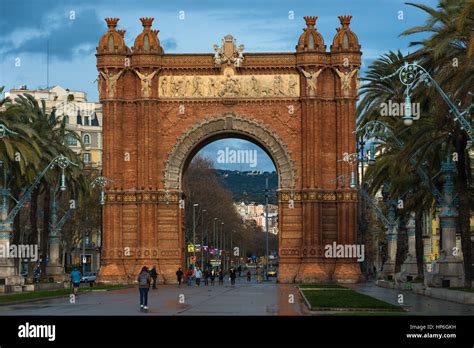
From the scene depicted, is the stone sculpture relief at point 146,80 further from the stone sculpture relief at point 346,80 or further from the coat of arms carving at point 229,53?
the stone sculpture relief at point 346,80

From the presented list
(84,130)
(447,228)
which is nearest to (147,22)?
(447,228)

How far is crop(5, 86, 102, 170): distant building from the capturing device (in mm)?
130250

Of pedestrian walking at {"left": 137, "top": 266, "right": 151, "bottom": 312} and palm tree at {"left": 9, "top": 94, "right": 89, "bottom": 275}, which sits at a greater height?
palm tree at {"left": 9, "top": 94, "right": 89, "bottom": 275}

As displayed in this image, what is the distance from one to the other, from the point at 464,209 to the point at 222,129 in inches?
1144

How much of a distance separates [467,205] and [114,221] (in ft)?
105

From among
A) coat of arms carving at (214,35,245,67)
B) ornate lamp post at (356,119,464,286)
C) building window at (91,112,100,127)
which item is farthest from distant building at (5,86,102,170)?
ornate lamp post at (356,119,464,286)

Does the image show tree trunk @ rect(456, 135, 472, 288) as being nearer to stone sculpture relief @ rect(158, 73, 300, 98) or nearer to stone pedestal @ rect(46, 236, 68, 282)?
stone sculpture relief @ rect(158, 73, 300, 98)

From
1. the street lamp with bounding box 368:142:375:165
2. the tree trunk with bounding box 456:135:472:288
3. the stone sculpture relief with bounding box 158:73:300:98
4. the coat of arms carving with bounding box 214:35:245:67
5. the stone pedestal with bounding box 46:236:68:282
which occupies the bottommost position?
the stone pedestal with bounding box 46:236:68:282

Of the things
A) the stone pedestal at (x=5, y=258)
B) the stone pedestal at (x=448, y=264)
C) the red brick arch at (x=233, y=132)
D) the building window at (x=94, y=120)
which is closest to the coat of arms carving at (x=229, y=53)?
the red brick arch at (x=233, y=132)

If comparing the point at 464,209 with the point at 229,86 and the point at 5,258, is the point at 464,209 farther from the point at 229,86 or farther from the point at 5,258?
the point at 229,86

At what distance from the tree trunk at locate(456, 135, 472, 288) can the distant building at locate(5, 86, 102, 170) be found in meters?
83.2

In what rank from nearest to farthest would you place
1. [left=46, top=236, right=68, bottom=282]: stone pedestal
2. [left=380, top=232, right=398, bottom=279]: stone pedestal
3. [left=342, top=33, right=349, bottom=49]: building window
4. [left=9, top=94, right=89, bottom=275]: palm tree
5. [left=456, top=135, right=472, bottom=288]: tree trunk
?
[left=456, top=135, right=472, bottom=288]: tree trunk
[left=9, top=94, right=89, bottom=275]: palm tree
[left=46, top=236, right=68, bottom=282]: stone pedestal
[left=380, top=232, right=398, bottom=279]: stone pedestal
[left=342, top=33, right=349, bottom=49]: building window
